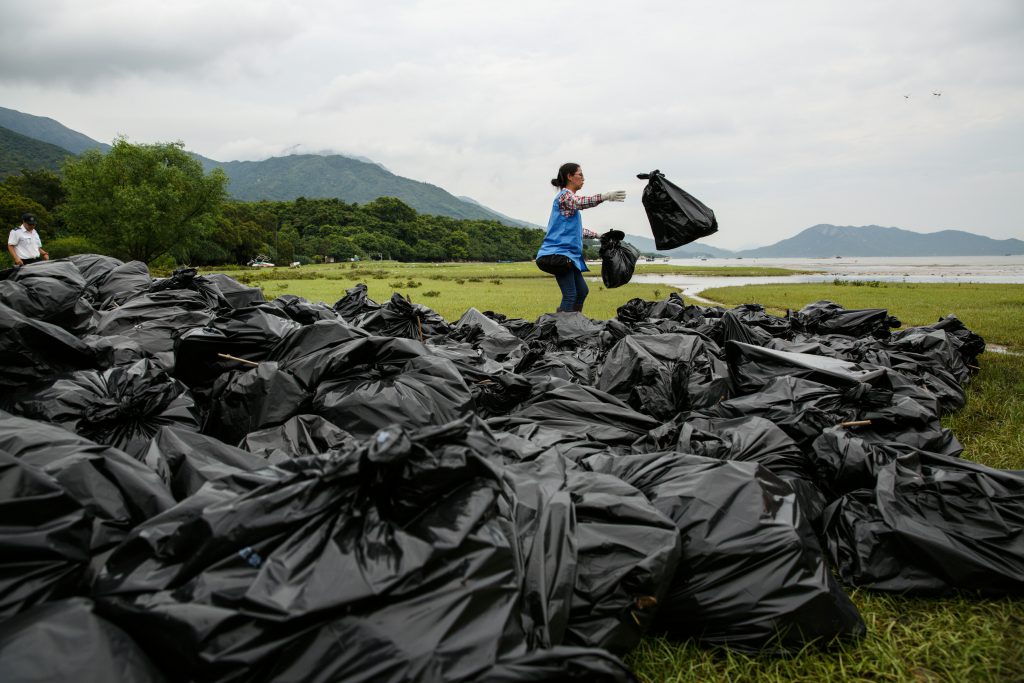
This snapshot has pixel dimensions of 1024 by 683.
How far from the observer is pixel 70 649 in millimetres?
1062

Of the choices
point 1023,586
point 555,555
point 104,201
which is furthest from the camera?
point 104,201

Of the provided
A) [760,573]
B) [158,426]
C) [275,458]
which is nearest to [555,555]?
[760,573]

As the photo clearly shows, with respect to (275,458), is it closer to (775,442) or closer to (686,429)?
(686,429)

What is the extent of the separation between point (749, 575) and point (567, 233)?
412cm

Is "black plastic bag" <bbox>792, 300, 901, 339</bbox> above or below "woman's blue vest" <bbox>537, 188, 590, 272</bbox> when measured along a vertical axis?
below

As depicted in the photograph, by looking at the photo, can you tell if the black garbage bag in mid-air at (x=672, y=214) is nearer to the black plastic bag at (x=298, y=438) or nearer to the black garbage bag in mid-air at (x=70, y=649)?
the black plastic bag at (x=298, y=438)

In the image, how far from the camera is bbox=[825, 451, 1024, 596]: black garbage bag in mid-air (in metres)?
1.78

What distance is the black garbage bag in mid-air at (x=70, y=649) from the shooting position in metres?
1.01

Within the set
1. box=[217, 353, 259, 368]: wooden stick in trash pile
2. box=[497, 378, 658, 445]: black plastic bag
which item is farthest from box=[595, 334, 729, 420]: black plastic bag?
box=[217, 353, 259, 368]: wooden stick in trash pile

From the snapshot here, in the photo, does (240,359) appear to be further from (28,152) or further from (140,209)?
(28,152)

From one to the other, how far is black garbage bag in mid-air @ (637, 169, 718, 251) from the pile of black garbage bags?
5.93 feet

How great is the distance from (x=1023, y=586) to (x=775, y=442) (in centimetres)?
86

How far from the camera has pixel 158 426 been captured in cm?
221

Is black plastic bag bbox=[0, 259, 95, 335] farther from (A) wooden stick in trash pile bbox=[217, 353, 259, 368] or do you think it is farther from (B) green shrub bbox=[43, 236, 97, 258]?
(B) green shrub bbox=[43, 236, 97, 258]
